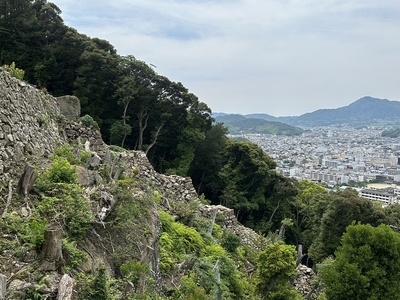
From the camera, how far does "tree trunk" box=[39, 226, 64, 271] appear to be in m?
3.98

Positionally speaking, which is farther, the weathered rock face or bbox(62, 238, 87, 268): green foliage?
the weathered rock face

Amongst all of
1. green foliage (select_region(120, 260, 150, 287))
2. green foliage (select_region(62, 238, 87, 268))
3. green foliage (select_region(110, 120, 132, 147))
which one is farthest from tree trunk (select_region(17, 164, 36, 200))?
green foliage (select_region(110, 120, 132, 147))

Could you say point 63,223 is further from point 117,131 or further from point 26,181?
point 117,131

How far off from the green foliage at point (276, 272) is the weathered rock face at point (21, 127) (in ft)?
18.8

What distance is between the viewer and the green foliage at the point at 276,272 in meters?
8.22

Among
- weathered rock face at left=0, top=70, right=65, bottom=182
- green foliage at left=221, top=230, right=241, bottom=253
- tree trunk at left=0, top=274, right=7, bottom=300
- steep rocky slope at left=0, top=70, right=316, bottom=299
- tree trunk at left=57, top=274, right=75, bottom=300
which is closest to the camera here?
tree trunk at left=0, top=274, right=7, bottom=300

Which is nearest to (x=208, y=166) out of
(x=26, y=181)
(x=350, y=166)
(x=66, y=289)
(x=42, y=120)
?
(x=42, y=120)

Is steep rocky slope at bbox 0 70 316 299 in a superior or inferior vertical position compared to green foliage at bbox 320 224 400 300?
superior

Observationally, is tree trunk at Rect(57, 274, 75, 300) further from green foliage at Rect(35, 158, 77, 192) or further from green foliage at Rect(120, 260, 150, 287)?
green foliage at Rect(35, 158, 77, 192)

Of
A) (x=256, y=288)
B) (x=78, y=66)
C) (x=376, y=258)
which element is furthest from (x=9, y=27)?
(x=376, y=258)

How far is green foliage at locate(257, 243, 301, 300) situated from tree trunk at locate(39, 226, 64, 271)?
5.52 meters

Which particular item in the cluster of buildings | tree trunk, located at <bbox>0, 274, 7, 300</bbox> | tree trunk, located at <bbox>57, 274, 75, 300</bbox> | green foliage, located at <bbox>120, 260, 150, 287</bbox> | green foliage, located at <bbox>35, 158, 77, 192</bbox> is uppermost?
green foliage, located at <bbox>35, 158, 77, 192</bbox>

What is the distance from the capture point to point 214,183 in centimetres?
2255

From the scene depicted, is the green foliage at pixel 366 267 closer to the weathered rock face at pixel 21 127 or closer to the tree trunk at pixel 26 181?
the tree trunk at pixel 26 181
